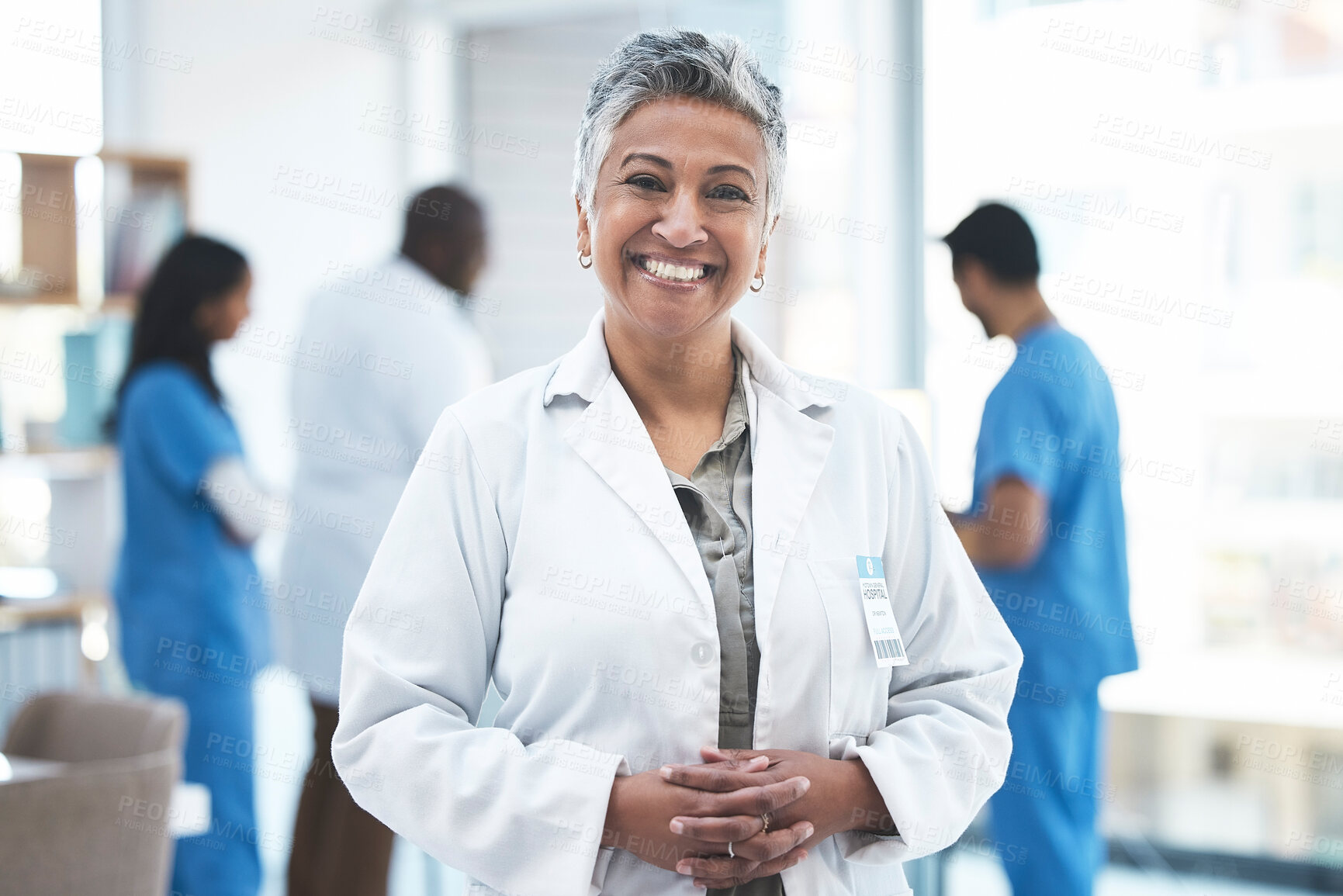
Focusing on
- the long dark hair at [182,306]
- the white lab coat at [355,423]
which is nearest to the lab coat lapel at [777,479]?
the white lab coat at [355,423]

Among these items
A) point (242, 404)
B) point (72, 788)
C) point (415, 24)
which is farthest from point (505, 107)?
point (72, 788)

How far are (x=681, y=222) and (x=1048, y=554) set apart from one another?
1514mm

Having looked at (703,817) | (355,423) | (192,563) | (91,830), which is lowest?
(91,830)

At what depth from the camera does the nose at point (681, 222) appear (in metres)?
1.15

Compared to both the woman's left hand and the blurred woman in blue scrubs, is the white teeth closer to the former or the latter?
the woman's left hand

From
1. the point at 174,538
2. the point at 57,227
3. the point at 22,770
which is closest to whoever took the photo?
the point at 22,770

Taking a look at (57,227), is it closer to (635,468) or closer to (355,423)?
(355,423)

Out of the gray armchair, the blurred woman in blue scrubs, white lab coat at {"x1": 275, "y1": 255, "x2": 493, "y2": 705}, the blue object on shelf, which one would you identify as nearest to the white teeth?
the gray armchair

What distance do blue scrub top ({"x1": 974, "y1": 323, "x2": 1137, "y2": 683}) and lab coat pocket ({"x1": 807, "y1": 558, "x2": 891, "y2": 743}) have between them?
3.95 ft

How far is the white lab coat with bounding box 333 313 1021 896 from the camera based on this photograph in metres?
1.08

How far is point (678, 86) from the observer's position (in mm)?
1152

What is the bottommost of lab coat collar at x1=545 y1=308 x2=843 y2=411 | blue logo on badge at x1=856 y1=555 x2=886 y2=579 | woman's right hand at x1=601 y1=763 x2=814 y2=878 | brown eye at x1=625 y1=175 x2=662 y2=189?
woman's right hand at x1=601 y1=763 x2=814 y2=878

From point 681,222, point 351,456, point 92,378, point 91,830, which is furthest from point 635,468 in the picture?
point 92,378

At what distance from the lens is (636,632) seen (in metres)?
1.10
